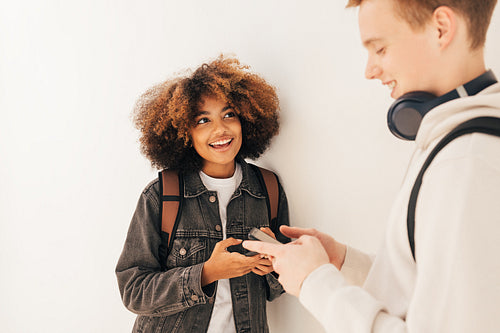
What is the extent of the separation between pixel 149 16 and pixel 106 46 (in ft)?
1.14

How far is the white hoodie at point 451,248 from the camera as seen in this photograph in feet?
1.87

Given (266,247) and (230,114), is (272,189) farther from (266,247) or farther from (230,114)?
(266,247)

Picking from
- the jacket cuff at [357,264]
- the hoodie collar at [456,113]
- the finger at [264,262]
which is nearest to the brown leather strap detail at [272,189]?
the finger at [264,262]

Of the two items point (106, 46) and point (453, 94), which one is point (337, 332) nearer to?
point (453, 94)

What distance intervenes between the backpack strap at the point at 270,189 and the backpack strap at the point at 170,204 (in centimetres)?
29

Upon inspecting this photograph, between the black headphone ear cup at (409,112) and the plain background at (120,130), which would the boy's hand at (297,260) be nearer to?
the black headphone ear cup at (409,112)

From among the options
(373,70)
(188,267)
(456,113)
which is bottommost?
(188,267)

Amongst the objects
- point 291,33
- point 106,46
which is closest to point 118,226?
point 106,46

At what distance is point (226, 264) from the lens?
1265 mm

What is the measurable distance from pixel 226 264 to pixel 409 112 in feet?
2.34

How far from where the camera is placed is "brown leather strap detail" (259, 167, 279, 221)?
4.99 ft

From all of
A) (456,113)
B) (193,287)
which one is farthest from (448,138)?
(193,287)

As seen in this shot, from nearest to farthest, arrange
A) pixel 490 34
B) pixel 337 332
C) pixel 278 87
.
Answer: pixel 337 332, pixel 490 34, pixel 278 87

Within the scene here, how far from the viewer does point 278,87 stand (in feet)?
5.21
